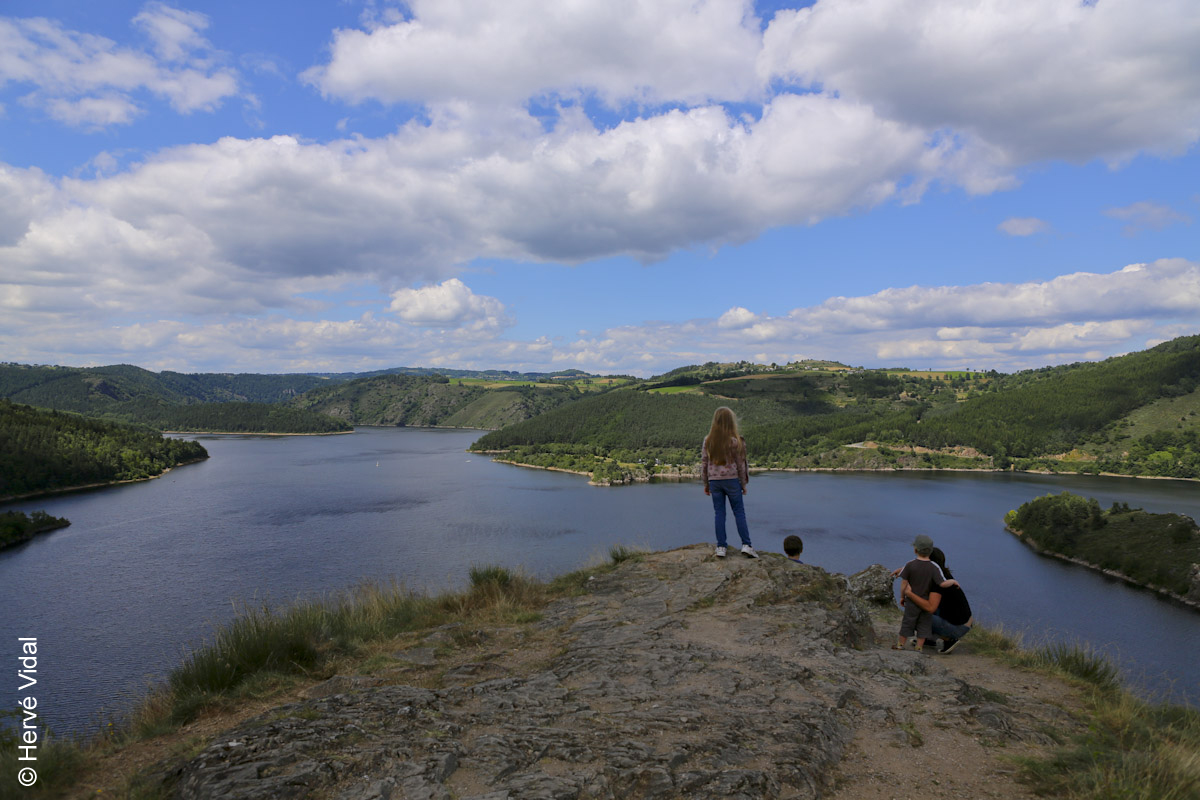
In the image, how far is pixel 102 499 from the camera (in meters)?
76.6

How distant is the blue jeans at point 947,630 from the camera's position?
25.0 feet

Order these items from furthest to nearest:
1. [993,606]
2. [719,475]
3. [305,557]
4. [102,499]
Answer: [102,499]
[305,557]
[993,606]
[719,475]

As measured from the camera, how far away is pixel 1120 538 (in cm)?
5478

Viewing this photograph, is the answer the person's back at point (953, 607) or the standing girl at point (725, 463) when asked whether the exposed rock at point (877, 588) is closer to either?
the person's back at point (953, 607)

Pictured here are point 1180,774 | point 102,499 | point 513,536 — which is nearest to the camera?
point 1180,774

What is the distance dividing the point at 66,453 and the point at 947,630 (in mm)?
116423

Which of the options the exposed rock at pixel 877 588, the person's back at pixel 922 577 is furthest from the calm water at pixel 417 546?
the exposed rock at pixel 877 588

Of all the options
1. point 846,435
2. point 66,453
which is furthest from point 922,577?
point 846,435

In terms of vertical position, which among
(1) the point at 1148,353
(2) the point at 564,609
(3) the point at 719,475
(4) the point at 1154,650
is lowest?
(4) the point at 1154,650

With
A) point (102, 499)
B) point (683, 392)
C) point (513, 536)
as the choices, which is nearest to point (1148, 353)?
point (683, 392)

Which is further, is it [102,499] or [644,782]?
[102,499]

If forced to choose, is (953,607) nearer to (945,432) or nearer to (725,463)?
(725,463)

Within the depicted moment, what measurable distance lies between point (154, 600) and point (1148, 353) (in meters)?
233

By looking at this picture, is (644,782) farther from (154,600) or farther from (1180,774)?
(154,600)
